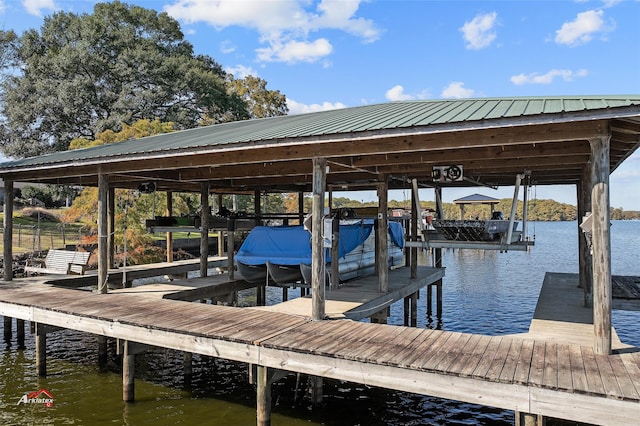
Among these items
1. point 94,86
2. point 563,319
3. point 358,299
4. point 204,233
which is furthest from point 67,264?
point 94,86

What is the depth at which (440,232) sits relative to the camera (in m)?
9.92

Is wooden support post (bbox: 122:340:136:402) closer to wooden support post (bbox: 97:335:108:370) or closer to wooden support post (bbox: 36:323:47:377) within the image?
wooden support post (bbox: 97:335:108:370)

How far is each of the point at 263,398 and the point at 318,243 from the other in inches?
99.4

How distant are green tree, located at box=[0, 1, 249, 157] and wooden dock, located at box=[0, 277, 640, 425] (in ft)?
78.9

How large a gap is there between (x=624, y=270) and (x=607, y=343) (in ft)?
90.7

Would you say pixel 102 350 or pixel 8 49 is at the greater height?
pixel 8 49

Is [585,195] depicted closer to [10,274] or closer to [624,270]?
[10,274]

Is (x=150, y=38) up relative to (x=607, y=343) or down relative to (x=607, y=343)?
up

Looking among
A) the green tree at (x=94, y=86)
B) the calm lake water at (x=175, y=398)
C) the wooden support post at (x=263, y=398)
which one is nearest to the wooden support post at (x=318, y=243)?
the wooden support post at (x=263, y=398)

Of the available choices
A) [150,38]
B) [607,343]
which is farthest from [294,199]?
Result: [607,343]

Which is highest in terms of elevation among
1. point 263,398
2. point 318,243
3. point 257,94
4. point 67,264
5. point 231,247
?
point 257,94

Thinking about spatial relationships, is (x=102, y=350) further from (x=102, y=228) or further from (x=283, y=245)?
(x=283, y=245)

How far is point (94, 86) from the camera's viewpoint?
31031mm

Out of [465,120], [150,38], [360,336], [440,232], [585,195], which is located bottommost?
[360,336]
